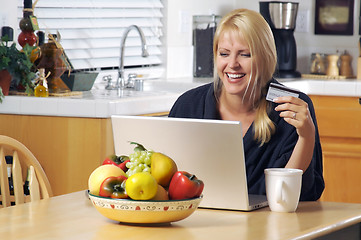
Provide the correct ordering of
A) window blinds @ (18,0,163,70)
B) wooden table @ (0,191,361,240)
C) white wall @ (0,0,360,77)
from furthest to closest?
white wall @ (0,0,360,77), window blinds @ (18,0,163,70), wooden table @ (0,191,361,240)

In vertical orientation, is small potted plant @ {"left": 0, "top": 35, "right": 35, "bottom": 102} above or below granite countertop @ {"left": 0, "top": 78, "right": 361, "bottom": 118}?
above

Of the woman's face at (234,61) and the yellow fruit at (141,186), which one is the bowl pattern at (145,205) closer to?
the yellow fruit at (141,186)

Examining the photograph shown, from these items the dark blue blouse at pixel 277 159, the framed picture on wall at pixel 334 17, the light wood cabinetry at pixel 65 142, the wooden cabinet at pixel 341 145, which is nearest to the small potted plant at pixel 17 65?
the light wood cabinetry at pixel 65 142

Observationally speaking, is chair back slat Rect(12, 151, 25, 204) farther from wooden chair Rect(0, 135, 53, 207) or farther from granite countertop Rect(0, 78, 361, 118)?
granite countertop Rect(0, 78, 361, 118)

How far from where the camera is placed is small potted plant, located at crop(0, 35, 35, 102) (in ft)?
9.61

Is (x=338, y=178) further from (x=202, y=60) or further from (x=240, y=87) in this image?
(x=240, y=87)

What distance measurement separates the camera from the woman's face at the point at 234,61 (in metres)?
2.16

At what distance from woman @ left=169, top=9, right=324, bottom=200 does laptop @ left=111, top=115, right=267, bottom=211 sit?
12.1 inches

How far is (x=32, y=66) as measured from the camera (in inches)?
121

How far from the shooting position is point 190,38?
467cm

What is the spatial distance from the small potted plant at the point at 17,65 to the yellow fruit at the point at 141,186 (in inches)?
59.3

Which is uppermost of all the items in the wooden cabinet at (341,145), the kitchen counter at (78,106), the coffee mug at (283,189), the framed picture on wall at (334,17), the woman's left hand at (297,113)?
the framed picture on wall at (334,17)

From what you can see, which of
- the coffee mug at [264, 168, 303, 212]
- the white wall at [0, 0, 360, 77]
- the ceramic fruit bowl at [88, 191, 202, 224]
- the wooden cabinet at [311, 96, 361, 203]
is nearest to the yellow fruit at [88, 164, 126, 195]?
the ceramic fruit bowl at [88, 191, 202, 224]

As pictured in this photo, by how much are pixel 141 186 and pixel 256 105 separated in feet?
2.63
